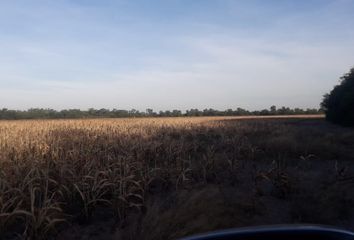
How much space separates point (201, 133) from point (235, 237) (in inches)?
943

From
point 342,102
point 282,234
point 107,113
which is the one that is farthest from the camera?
point 107,113

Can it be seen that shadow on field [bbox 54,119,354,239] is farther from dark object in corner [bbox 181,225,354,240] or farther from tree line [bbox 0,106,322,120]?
tree line [bbox 0,106,322,120]

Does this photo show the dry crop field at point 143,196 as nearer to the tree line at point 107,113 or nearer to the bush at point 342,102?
the bush at point 342,102

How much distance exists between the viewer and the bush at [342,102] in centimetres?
4203

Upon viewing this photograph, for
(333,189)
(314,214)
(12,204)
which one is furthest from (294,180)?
(12,204)

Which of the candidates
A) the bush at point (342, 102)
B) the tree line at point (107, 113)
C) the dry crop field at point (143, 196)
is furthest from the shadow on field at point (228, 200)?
the tree line at point (107, 113)

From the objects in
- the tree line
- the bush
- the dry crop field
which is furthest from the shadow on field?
the tree line

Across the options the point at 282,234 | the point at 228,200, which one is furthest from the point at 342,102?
the point at 282,234

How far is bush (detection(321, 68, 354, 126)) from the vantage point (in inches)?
1655

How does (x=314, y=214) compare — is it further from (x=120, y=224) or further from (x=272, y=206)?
(x=120, y=224)

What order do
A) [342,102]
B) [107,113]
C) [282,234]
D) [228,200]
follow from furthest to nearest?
[107,113]
[342,102]
[228,200]
[282,234]

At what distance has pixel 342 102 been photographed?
44000 millimetres

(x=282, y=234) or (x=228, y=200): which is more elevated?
(x=282, y=234)

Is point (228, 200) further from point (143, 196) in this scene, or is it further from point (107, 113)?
point (107, 113)
